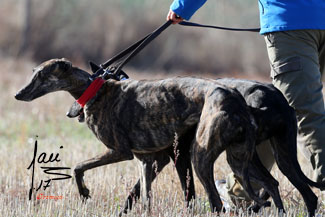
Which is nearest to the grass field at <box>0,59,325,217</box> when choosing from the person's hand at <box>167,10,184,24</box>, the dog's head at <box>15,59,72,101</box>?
the dog's head at <box>15,59,72,101</box>

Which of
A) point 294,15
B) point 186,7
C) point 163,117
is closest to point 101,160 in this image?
point 163,117

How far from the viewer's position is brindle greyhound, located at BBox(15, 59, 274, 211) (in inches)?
177

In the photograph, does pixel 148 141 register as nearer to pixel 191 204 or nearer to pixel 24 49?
pixel 191 204

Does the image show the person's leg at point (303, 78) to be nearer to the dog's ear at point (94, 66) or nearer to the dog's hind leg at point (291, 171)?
the dog's hind leg at point (291, 171)

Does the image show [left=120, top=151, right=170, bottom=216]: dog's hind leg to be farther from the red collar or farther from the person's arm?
the person's arm

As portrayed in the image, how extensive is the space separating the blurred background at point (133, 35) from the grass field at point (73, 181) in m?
16.3

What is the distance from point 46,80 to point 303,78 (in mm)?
2237

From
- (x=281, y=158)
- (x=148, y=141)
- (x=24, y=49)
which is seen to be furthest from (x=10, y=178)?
(x=24, y=49)

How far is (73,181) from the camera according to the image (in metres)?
6.18

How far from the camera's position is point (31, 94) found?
5.14 m

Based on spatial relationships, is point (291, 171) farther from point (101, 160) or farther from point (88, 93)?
point (88, 93)

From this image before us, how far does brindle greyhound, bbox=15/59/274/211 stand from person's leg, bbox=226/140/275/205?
370 millimetres

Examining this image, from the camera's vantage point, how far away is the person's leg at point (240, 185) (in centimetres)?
538

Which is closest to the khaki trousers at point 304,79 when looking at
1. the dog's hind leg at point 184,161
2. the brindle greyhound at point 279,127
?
the brindle greyhound at point 279,127
